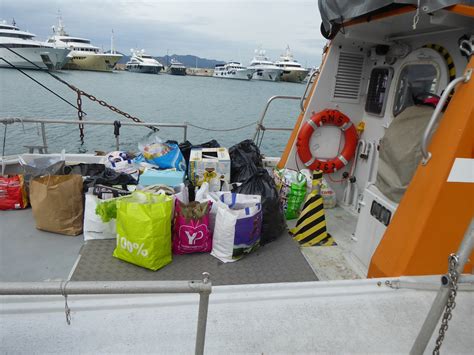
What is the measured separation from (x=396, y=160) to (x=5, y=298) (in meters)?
2.55

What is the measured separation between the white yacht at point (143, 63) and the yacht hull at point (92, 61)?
965 centimetres

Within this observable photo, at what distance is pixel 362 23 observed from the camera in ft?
10.0

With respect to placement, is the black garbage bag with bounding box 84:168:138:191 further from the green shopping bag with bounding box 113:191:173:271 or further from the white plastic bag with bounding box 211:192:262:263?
the white plastic bag with bounding box 211:192:262:263

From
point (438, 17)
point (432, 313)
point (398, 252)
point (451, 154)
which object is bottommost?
point (398, 252)

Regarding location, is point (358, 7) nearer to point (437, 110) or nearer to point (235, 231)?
point (437, 110)

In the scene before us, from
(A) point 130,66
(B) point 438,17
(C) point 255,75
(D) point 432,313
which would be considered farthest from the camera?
(A) point 130,66

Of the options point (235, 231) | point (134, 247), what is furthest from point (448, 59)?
point (134, 247)

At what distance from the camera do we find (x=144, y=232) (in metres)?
2.58

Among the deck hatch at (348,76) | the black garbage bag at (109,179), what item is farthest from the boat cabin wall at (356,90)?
the black garbage bag at (109,179)

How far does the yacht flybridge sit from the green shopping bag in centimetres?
8

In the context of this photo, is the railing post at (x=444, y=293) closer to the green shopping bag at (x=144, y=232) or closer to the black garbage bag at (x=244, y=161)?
the green shopping bag at (x=144, y=232)

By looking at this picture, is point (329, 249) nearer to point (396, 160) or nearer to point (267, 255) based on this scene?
point (267, 255)

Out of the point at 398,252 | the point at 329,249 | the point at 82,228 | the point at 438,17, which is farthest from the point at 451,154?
the point at 82,228

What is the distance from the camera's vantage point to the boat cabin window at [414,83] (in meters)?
3.15
